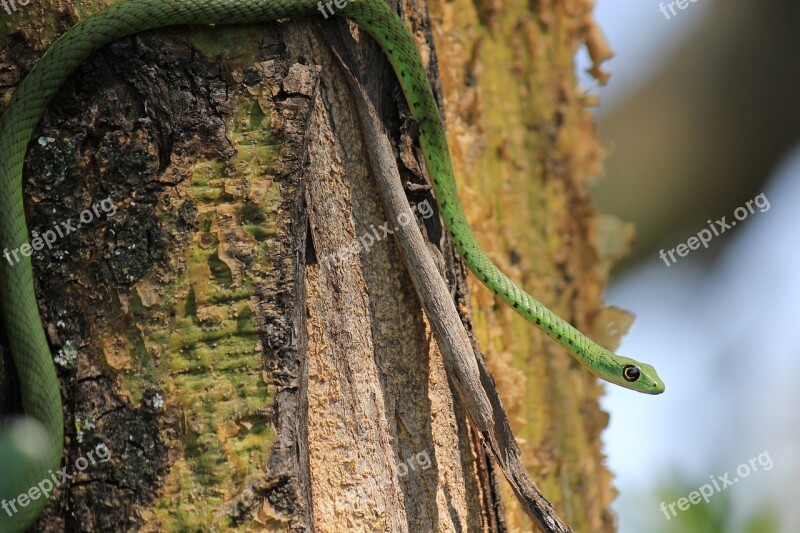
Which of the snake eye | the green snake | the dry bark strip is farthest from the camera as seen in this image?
the snake eye

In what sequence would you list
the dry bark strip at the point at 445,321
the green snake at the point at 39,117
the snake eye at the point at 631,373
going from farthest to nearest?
the snake eye at the point at 631,373
the dry bark strip at the point at 445,321
the green snake at the point at 39,117

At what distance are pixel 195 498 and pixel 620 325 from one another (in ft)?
9.78

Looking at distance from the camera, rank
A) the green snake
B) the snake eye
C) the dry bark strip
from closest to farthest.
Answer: the green snake → the dry bark strip → the snake eye

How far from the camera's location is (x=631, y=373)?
406 centimetres

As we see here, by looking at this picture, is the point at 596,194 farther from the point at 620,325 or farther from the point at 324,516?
the point at 324,516

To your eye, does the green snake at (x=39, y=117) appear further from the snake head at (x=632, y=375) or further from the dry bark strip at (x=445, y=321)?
the snake head at (x=632, y=375)

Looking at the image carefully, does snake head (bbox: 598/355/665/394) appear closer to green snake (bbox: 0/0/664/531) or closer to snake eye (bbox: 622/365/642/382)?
snake eye (bbox: 622/365/642/382)

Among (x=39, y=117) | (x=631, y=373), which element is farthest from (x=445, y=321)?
(x=631, y=373)

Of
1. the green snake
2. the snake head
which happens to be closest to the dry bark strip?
the green snake

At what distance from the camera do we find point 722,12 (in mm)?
6176

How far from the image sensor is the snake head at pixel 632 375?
404cm

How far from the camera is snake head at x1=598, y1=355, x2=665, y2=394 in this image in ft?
13.3

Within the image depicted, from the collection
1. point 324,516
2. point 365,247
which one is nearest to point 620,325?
point 365,247

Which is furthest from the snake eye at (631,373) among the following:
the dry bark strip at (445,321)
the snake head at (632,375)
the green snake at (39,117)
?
the green snake at (39,117)
